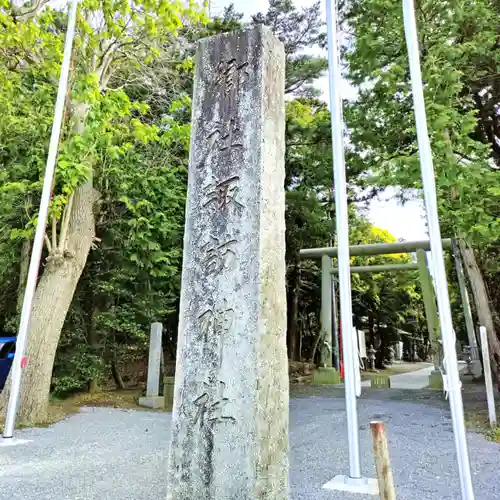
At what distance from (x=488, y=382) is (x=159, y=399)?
552 centimetres

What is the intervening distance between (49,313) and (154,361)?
7.61ft

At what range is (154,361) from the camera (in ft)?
27.3

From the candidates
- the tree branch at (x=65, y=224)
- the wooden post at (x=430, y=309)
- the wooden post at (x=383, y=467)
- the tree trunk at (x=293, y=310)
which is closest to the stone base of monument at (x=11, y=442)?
the tree branch at (x=65, y=224)

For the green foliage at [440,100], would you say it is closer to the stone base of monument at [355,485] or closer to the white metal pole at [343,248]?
the white metal pole at [343,248]

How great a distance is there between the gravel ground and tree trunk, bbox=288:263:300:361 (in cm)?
763

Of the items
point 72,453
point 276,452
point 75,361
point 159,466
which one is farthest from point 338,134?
point 75,361

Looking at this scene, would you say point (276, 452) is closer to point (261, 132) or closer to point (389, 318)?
point (261, 132)

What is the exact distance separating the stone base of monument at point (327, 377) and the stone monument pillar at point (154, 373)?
528 cm

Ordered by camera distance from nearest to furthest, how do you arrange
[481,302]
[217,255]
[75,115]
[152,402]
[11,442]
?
[217,255] → [11,442] → [481,302] → [75,115] → [152,402]

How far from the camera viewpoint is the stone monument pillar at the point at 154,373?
8.32 metres

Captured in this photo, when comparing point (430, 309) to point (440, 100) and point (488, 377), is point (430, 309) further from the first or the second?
point (440, 100)

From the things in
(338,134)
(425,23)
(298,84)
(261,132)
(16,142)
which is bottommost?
(261,132)

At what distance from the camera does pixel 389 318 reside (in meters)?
20.4

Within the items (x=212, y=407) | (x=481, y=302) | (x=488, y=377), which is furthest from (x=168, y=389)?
(x=212, y=407)
